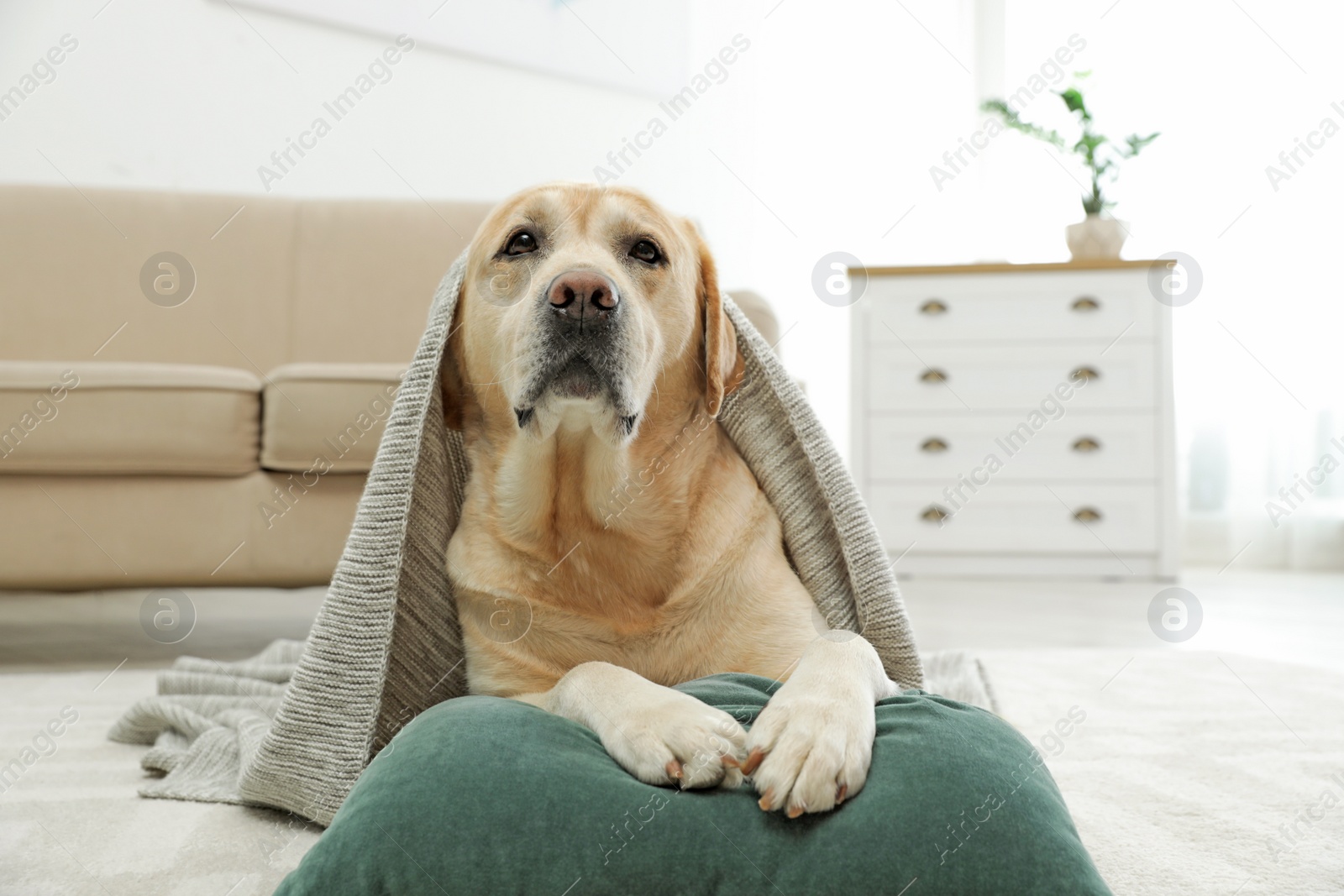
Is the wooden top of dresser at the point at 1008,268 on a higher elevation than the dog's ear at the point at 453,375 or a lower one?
lower

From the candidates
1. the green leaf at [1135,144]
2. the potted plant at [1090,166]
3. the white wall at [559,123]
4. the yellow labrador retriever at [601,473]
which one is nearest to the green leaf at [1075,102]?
the potted plant at [1090,166]

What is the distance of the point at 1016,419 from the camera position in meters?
4.24

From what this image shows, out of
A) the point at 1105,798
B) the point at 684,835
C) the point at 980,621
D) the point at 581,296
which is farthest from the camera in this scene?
the point at 980,621

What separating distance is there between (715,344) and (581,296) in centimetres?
24

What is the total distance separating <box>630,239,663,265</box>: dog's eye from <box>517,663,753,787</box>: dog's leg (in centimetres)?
65

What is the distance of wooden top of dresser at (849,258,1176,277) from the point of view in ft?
13.5

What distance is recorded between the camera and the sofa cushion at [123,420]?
222cm

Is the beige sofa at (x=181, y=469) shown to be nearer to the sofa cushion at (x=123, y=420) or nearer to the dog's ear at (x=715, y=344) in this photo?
the sofa cushion at (x=123, y=420)

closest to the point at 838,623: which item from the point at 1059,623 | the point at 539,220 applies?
the point at 539,220

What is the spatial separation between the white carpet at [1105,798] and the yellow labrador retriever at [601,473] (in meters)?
0.37

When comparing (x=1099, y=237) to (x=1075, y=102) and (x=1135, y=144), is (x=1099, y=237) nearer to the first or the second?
(x=1135, y=144)

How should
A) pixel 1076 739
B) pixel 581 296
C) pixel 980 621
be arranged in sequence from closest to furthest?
1. pixel 581 296
2. pixel 1076 739
3. pixel 980 621

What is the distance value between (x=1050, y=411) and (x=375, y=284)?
2.92 metres

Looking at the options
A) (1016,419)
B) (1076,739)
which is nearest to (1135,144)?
(1016,419)
